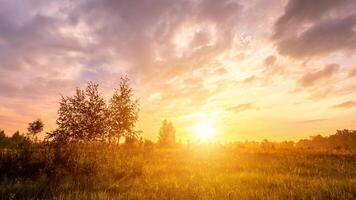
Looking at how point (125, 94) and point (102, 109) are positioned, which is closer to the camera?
point (102, 109)

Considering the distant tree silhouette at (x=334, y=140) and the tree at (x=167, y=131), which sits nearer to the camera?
the distant tree silhouette at (x=334, y=140)

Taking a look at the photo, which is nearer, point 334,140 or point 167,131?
point 334,140

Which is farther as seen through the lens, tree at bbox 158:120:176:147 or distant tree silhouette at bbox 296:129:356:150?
tree at bbox 158:120:176:147

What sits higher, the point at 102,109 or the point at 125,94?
the point at 125,94

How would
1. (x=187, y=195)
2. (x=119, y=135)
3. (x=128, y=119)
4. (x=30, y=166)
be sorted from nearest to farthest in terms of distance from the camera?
(x=187, y=195)
(x=30, y=166)
(x=119, y=135)
(x=128, y=119)

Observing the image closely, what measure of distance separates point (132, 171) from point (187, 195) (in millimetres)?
5044

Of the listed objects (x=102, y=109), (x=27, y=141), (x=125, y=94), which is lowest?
(x=27, y=141)

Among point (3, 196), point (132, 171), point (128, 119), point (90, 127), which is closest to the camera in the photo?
point (3, 196)

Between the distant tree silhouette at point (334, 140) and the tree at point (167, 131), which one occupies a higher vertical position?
the tree at point (167, 131)

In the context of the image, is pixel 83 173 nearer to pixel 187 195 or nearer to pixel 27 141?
pixel 27 141

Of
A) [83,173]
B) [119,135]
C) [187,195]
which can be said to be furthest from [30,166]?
[119,135]

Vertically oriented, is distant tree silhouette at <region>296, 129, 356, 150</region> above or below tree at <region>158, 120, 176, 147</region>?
below

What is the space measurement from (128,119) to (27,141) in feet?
32.3

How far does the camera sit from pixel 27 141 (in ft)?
43.2
